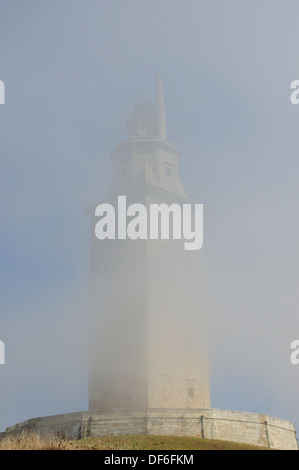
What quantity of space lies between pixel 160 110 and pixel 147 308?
2257 cm

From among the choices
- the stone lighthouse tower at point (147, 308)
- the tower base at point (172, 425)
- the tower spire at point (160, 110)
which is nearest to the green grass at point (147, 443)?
the tower base at point (172, 425)

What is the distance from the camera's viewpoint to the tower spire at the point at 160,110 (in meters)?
64.3

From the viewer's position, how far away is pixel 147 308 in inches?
2136

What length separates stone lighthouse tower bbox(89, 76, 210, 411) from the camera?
53.0 m

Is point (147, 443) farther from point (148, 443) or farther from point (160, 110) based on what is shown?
point (160, 110)

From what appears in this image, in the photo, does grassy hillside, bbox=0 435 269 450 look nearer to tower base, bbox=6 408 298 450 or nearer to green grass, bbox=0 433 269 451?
green grass, bbox=0 433 269 451

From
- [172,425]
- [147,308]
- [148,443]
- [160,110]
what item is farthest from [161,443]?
[160,110]

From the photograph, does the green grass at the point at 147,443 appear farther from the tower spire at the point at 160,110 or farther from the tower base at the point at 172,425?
the tower spire at the point at 160,110

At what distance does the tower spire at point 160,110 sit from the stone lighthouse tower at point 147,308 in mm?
1064

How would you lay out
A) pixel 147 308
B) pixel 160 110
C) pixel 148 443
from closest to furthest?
1. pixel 148 443
2. pixel 147 308
3. pixel 160 110

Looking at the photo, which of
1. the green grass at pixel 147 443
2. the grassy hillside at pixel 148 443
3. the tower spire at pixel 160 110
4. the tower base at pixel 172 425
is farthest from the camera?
the tower spire at pixel 160 110

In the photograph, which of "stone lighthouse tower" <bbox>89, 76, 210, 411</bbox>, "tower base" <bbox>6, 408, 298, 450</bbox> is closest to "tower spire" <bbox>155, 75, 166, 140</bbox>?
"stone lighthouse tower" <bbox>89, 76, 210, 411</bbox>
